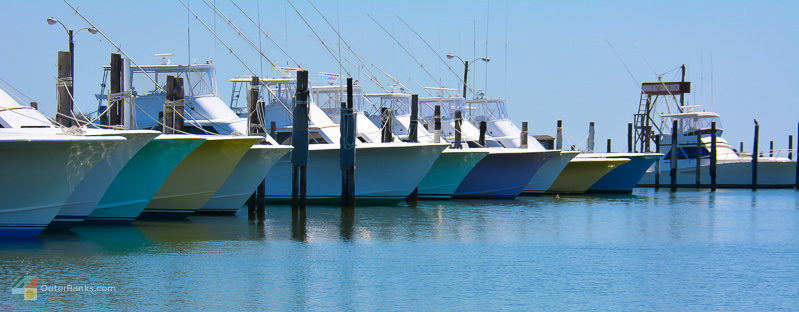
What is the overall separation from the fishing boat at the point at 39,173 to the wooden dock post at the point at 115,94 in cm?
509

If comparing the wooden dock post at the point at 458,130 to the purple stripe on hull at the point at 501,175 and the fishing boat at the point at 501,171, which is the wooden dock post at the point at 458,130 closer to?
the fishing boat at the point at 501,171

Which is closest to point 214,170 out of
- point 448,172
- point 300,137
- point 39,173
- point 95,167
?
point 300,137

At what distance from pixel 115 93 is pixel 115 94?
180mm

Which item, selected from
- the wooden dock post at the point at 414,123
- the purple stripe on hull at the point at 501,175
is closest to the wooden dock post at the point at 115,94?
the wooden dock post at the point at 414,123

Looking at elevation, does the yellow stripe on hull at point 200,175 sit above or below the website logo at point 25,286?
above

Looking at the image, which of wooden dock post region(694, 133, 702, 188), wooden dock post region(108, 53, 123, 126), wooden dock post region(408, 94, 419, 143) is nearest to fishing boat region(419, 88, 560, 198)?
wooden dock post region(408, 94, 419, 143)

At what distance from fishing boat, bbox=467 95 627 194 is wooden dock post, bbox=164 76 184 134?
2045cm

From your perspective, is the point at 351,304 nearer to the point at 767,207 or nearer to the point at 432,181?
the point at 432,181

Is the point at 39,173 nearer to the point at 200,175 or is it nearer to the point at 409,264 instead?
the point at 409,264

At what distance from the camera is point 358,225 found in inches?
1121

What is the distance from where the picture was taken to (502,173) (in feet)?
143

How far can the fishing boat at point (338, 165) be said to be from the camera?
3469 cm

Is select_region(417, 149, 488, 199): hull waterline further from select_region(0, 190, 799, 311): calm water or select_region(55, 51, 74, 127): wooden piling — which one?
select_region(55, 51, 74, 127): wooden piling

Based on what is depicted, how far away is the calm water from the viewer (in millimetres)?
17219
